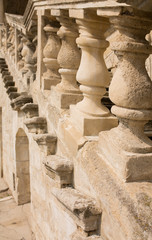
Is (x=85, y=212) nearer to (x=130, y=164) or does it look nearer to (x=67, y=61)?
(x=130, y=164)

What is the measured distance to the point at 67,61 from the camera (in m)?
2.67

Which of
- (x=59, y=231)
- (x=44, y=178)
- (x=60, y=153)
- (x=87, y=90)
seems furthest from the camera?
(x=44, y=178)

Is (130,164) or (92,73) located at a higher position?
(92,73)

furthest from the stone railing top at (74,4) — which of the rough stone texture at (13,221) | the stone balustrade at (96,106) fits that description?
the rough stone texture at (13,221)

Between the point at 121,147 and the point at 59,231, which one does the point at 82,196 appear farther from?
the point at 59,231

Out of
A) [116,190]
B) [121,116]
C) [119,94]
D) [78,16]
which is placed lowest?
[116,190]

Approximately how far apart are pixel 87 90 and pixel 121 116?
21.0 inches

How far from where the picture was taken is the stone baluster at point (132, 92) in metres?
1.66

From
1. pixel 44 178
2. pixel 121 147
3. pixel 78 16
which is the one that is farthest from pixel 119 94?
pixel 44 178

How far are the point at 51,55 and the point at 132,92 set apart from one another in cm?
170

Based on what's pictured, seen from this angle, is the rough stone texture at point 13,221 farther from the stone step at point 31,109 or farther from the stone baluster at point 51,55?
the stone baluster at point 51,55

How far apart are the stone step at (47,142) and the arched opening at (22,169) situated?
8.83 feet

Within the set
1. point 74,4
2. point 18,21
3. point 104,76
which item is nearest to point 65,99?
point 104,76

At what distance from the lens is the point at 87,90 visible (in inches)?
88.0
